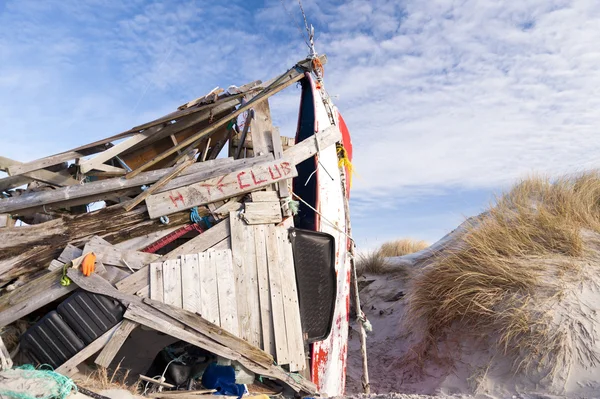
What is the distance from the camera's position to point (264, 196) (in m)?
5.35

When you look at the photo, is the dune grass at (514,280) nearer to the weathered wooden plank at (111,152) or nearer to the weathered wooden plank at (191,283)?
the weathered wooden plank at (191,283)

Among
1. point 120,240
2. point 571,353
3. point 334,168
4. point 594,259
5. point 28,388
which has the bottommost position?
point 571,353

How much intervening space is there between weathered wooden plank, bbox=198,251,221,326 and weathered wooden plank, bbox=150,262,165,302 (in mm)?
390

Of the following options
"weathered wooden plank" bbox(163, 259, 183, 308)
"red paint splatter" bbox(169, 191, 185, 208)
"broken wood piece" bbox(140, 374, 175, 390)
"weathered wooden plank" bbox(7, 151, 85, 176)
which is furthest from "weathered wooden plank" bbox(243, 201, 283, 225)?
"weathered wooden plank" bbox(7, 151, 85, 176)

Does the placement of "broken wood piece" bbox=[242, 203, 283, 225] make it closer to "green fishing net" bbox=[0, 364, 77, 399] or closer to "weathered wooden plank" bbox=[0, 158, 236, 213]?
"weathered wooden plank" bbox=[0, 158, 236, 213]

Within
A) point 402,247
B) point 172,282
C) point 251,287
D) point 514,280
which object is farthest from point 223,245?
point 402,247

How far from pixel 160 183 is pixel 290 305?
6.43 ft

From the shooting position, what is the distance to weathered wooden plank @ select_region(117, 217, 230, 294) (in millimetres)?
4707

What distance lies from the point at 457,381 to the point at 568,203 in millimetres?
3835

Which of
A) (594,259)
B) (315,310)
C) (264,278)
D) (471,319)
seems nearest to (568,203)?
(594,259)

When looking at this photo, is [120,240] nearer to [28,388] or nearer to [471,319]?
[28,388]

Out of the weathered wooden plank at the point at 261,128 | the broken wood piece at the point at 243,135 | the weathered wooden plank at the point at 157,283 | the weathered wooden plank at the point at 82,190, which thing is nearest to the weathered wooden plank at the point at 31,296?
the weathered wooden plank at the point at 157,283

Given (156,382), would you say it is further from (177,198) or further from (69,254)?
(177,198)

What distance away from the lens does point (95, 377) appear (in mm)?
4551
